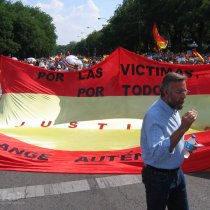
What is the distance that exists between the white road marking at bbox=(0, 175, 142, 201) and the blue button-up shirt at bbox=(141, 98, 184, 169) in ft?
9.16

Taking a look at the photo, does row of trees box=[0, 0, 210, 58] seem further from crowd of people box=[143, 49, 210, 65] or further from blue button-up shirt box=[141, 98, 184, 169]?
blue button-up shirt box=[141, 98, 184, 169]

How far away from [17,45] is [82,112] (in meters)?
87.0

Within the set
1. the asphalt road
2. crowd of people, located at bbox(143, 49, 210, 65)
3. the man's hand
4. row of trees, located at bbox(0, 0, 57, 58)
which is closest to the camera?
the man's hand

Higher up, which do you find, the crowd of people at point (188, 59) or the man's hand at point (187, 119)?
the crowd of people at point (188, 59)

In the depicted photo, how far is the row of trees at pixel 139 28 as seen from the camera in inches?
2675

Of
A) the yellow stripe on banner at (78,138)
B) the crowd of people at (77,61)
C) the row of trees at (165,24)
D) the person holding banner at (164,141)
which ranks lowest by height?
the person holding banner at (164,141)

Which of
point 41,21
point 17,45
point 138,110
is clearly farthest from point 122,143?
point 41,21

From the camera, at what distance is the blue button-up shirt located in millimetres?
3266

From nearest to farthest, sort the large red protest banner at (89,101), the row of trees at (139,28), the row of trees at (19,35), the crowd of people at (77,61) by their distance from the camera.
A: the large red protest banner at (89,101) < the crowd of people at (77,61) < the row of trees at (139,28) < the row of trees at (19,35)

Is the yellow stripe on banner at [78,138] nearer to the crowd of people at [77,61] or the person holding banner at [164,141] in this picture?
the person holding banner at [164,141]

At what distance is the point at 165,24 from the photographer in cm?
7819

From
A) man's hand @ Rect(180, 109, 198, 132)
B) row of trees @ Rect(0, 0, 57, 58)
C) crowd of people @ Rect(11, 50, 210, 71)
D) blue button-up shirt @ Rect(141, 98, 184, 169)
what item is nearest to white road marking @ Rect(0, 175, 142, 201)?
blue button-up shirt @ Rect(141, 98, 184, 169)

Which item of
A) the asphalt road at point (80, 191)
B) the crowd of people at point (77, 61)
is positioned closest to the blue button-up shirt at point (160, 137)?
the asphalt road at point (80, 191)

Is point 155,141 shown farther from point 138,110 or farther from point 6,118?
point 6,118
